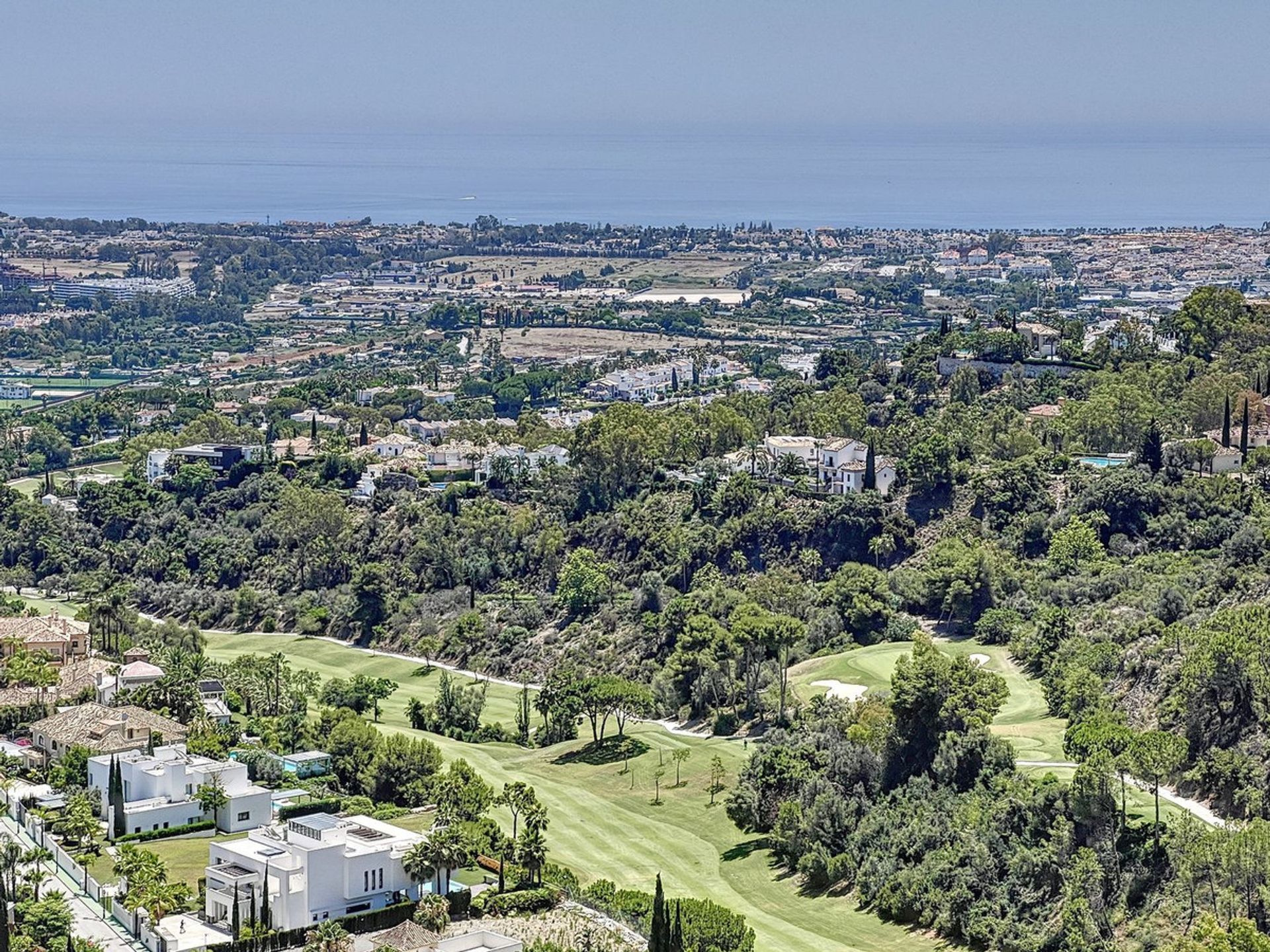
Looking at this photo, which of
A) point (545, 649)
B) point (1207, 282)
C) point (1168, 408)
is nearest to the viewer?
point (545, 649)

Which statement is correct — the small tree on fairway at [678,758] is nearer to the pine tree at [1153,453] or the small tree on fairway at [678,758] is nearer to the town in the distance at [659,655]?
the town in the distance at [659,655]

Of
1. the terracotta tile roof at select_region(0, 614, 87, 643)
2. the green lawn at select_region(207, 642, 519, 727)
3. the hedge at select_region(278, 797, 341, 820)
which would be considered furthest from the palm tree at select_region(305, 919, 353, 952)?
the terracotta tile roof at select_region(0, 614, 87, 643)

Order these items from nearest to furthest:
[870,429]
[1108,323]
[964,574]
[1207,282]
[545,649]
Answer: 1. [964,574]
2. [545,649]
3. [870,429]
4. [1108,323]
5. [1207,282]

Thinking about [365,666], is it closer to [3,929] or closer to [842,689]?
[842,689]

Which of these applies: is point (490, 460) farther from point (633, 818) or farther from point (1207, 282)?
point (1207, 282)

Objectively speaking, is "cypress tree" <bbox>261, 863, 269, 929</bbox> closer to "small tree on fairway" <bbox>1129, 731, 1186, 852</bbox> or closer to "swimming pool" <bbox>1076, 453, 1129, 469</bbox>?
"small tree on fairway" <bbox>1129, 731, 1186, 852</bbox>

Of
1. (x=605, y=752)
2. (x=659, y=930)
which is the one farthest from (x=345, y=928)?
(x=605, y=752)

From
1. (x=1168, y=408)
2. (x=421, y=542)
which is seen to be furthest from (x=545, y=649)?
(x=1168, y=408)
